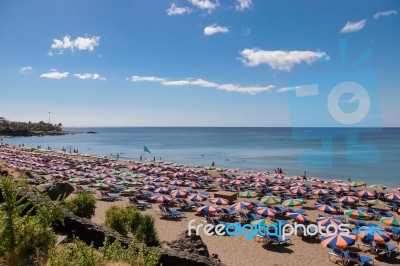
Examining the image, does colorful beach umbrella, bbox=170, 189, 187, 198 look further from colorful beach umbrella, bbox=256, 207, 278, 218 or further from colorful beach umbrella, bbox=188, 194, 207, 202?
colorful beach umbrella, bbox=256, 207, 278, 218

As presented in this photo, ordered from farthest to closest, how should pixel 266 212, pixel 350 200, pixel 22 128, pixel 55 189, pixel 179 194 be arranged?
1. pixel 22 128
2. pixel 179 194
3. pixel 350 200
4. pixel 266 212
5. pixel 55 189

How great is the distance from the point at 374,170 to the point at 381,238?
153ft

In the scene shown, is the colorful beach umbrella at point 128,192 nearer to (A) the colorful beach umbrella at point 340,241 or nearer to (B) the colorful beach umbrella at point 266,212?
(B) the colorful beach umbrella at point 266,212

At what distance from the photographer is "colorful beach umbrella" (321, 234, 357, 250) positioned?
1462 centimetres

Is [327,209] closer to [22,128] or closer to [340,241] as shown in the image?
[340,241]

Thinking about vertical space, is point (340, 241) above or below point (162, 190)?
above

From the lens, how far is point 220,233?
17.8 meters

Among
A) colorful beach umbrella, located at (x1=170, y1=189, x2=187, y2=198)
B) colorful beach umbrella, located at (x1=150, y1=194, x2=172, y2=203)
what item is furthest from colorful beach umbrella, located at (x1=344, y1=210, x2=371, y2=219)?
colorful beach umbrella, located at (x1=150, y1=194, x2=172, y2=203)

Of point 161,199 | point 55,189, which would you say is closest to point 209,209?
point 161,199

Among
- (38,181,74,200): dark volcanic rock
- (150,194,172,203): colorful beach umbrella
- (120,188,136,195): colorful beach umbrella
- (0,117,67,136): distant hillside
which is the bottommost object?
(120,188,136,195): colorful beach umbrella

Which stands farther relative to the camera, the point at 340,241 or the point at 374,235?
the point at 374,235

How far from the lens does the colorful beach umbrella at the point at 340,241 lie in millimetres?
14617

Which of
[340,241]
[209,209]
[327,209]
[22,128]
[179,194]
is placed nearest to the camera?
[340,241]

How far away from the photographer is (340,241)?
48.3 feet
